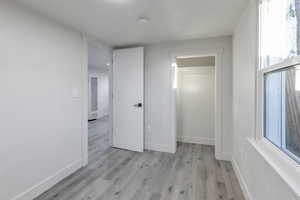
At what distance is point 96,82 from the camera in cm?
696

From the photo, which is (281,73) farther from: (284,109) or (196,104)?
(196,104)

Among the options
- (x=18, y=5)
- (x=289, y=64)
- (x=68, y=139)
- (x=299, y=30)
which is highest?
(x=18, y=5)

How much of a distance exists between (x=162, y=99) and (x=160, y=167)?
130cm

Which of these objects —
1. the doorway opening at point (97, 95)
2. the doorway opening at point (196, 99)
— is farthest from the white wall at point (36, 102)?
the doorway opening at point (97, 95)

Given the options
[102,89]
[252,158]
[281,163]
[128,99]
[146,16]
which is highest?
[146,16]

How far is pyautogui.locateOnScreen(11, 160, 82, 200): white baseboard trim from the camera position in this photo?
1768mm

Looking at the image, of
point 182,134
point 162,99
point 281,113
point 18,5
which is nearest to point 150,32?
point 162,99

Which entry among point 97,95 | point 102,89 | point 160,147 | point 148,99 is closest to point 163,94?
point 148,99

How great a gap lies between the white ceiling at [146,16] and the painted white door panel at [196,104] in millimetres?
1087

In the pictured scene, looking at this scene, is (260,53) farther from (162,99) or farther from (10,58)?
(10,58)

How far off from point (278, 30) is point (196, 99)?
257cm

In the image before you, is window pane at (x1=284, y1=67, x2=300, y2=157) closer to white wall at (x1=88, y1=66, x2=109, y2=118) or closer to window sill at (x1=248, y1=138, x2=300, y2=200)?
window sill at (x1=248, y1=138, x2=300, y2=200)

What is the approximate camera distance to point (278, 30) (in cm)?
122

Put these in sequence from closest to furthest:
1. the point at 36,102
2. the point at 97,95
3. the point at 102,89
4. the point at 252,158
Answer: the point at 252,158 → the point at 36,102 → the point at 97,95 → the point at 102,89
